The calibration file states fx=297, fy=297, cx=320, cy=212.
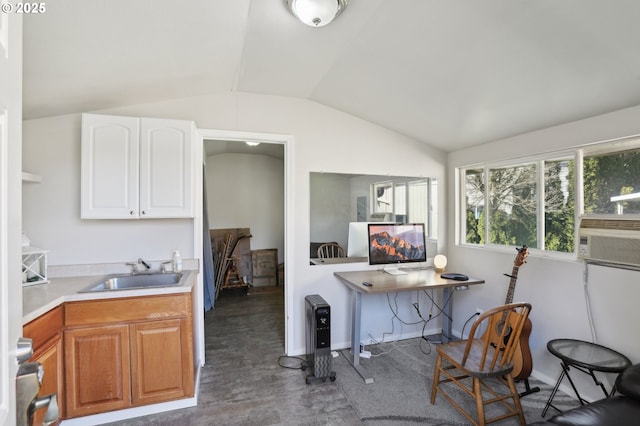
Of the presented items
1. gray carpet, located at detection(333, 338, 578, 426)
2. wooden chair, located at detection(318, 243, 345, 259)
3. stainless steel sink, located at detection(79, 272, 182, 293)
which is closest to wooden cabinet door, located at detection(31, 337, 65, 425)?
stainless steel sink, located at detection(79, 272, 182, 293)

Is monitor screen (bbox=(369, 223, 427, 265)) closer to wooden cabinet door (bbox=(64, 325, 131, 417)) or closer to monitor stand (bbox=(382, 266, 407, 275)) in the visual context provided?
monitor stand (bbox=(382, 266, 407, 275))

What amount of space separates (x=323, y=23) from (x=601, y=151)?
2.22 meters

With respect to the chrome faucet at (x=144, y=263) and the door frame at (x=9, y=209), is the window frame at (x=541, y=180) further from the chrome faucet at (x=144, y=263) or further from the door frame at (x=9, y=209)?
the chrome faucet at (x=144, y=263)

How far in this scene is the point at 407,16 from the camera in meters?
1.65

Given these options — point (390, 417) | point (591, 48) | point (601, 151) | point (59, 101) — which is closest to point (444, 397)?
point (390, 417)

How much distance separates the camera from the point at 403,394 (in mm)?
2316

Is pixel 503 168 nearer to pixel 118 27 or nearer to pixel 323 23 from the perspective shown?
pixel 323 23

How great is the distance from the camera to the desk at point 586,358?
181cm

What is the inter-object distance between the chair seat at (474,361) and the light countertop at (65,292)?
188cm

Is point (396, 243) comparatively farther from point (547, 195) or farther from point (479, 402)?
point (479, 402)

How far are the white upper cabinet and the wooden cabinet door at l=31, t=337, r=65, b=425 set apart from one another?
2.95ft

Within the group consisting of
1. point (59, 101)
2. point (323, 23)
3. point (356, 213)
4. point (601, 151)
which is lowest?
point (356, 213)

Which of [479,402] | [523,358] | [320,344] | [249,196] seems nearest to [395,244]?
[320,344]

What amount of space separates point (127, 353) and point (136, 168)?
1309 mm
